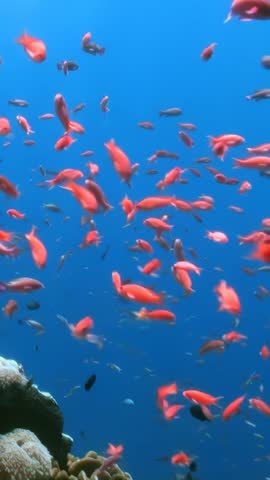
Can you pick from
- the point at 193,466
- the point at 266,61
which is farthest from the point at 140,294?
the point at 266,61

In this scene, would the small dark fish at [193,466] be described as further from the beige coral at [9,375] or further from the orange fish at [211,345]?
the beige coral at [9,375]

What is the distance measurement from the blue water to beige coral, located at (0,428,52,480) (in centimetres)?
3076

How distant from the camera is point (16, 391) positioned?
209 inches

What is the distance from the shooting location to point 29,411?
18.1ft

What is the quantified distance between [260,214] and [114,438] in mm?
19913

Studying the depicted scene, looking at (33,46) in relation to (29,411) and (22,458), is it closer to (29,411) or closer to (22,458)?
(29,411)

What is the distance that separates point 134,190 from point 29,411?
120 feet

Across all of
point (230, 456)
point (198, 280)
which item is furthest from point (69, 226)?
point (230, 456)

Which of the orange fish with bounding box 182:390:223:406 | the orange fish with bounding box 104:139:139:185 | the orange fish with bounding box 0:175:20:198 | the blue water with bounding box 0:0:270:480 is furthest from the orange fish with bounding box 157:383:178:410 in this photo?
the blue water with bounding box 0:0:270:480

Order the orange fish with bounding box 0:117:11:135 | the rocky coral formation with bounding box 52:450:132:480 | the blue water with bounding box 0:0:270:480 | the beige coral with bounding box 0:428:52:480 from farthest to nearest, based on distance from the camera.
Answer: the blue water with bounding box 0:0:270:480 → the orange fish with bounding box 0:117:11:135 → the rocky coral formation with bounding box 52:450:132:480 → the beige coral with bounding box 0:428:52:480

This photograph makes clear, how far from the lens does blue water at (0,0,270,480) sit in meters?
37.5

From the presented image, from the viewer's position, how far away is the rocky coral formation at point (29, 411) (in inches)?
206

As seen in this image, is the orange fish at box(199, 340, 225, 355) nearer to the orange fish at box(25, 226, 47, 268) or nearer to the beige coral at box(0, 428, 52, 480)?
the orange fish at box(25, 226, 47, 268)

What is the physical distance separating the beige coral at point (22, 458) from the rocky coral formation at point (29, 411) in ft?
0.64
